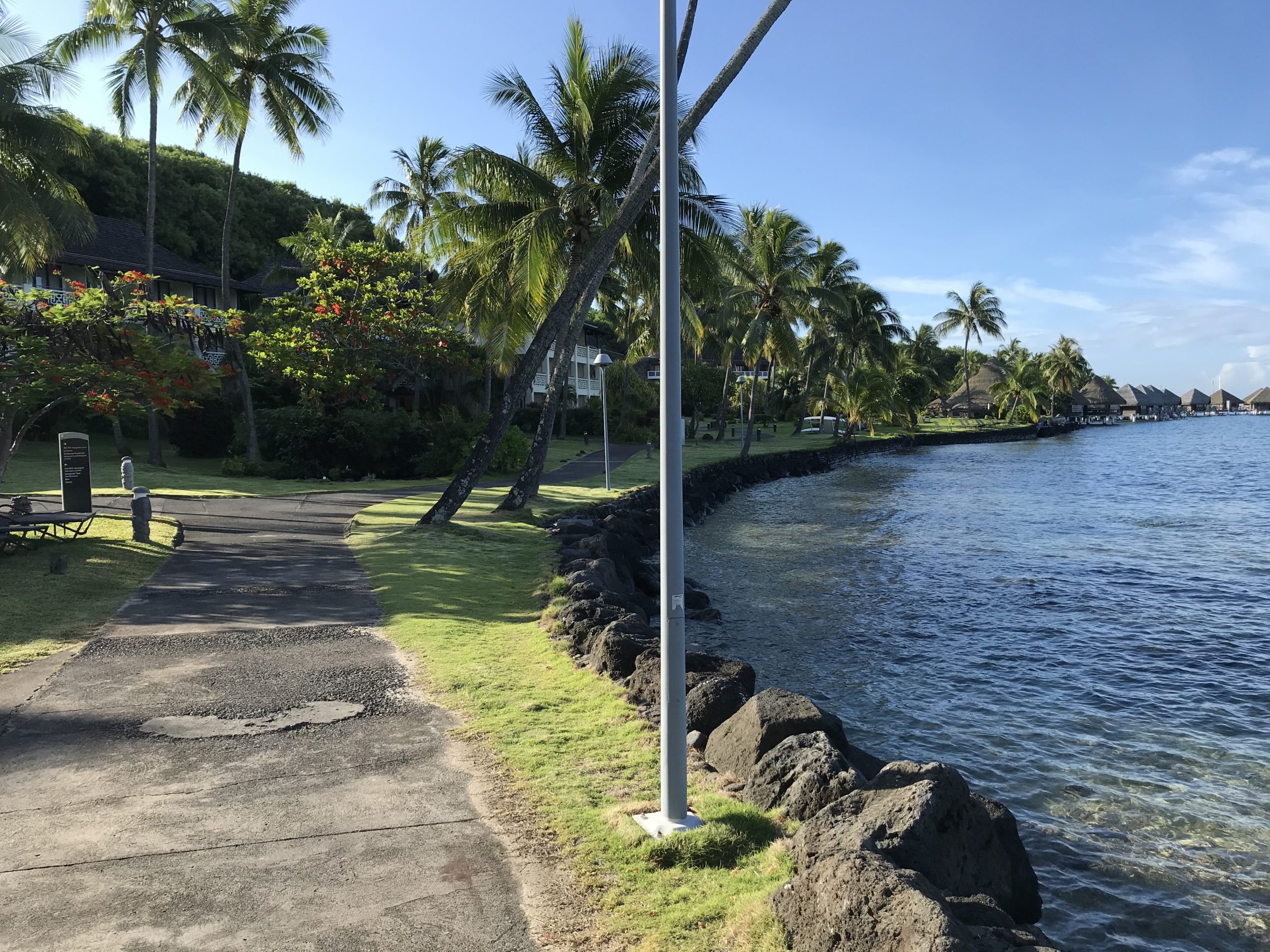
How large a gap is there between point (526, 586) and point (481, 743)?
21.3ft

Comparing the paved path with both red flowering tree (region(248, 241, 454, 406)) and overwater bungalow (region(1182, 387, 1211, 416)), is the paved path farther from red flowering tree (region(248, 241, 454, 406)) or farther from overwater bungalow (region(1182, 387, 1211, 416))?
overwater bungalow (region(1182, 387, 1211, 416))

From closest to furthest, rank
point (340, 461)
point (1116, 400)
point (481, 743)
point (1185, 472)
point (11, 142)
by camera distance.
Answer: point (481, 743), point (11, 142), point (340, 461), point (1185, 472), point (1116, 400)

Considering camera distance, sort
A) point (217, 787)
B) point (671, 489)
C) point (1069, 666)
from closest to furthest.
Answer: point (671, 489) → point (217, 787) → point (1069, 666)

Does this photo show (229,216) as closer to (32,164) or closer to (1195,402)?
(32,164)

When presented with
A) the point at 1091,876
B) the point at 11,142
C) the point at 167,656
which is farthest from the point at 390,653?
the point at 11,142

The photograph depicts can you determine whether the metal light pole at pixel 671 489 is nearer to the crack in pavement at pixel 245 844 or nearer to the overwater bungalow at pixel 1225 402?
the crack in pavement at pixel 245 844

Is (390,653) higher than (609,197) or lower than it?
lower

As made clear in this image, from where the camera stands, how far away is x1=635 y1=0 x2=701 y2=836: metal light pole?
17.1 ft

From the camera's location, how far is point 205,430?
35219 mm

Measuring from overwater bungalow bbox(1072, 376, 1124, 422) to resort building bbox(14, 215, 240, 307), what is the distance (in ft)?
341

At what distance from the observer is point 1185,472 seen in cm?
4666

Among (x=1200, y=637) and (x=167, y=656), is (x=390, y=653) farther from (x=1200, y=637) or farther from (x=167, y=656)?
(x=1200, y=637)

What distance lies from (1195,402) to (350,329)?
603ft

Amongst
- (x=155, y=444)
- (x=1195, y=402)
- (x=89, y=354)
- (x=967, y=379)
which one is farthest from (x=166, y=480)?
(x=1195, y=402)
